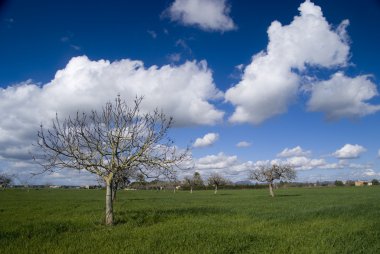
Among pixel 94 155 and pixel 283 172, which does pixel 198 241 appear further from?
pixel 283 172

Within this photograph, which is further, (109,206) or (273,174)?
(273,174)

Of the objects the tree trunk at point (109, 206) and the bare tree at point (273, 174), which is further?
the bare tree at point (273, 174)

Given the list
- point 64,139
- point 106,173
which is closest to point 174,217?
point 106,173

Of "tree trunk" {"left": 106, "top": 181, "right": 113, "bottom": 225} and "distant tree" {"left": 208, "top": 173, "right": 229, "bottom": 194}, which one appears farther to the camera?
"distant tree" {"left": 208, "top": 173, "right": 229, "bottom": 194}

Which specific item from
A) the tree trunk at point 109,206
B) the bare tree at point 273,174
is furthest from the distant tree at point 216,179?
the tree trunk at point 109,206

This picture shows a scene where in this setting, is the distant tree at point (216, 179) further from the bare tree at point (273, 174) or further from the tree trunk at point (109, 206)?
the tree trunk at point (109, 206)

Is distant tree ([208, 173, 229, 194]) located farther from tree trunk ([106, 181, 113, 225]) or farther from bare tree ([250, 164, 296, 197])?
tree trunk ([106, 181, 113, 225])

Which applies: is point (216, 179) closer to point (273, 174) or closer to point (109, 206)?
point (273, 174)

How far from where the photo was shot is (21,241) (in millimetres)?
14961

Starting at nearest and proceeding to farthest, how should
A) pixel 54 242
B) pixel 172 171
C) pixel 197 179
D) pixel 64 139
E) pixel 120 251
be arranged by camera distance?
pixel 120 251
pixel 54 242
pixel 64 139
pixel 172 171
pixel 197 179

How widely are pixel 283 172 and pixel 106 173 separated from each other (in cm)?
5806

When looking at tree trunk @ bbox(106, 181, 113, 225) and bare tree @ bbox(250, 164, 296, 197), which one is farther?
bare tree @ bbox(250, 164, 296, 197)

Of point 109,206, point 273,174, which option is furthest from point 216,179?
point 109,206

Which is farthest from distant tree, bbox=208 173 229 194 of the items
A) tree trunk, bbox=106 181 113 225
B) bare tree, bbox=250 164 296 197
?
tree trunk, bbox=106 181 113 225
